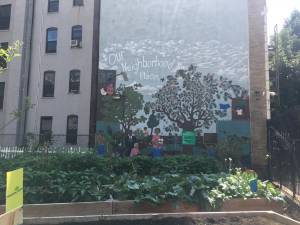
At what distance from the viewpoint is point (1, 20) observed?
3306 centimetres

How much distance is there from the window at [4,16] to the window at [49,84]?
233 inches

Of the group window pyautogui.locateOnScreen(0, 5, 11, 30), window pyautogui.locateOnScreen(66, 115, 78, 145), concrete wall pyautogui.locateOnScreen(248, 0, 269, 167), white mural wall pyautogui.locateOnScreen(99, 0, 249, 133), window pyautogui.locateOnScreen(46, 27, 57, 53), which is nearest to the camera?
concrete wall pyautogui.locateOnScreen(248, 0, 269, 167)

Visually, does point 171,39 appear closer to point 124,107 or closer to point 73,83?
point 124,107

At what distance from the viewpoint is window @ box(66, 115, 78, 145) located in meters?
28.6

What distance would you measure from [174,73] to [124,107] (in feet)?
11.9

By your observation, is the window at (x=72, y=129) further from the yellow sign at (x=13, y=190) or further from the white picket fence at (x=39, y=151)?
the yellow sign at (x=13, y=190)

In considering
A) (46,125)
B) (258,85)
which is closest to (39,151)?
(258,85)

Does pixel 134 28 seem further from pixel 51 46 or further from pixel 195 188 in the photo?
pixel 195 188

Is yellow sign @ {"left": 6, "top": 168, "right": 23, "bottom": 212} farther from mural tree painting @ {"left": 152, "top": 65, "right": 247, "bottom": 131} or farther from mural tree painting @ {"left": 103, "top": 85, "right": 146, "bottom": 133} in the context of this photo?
mural tree painting @ {"left": 103, "top": 85, "right": 146, "bottom": 133}

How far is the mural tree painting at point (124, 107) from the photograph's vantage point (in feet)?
83.4

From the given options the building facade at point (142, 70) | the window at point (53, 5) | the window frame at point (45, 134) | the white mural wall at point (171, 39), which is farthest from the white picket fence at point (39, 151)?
the window at point (53, 5)

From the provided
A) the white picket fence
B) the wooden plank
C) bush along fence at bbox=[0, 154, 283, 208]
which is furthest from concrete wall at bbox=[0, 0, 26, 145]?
the wooden plank

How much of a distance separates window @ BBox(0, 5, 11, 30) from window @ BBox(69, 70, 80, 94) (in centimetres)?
745

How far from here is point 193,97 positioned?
2508cm
